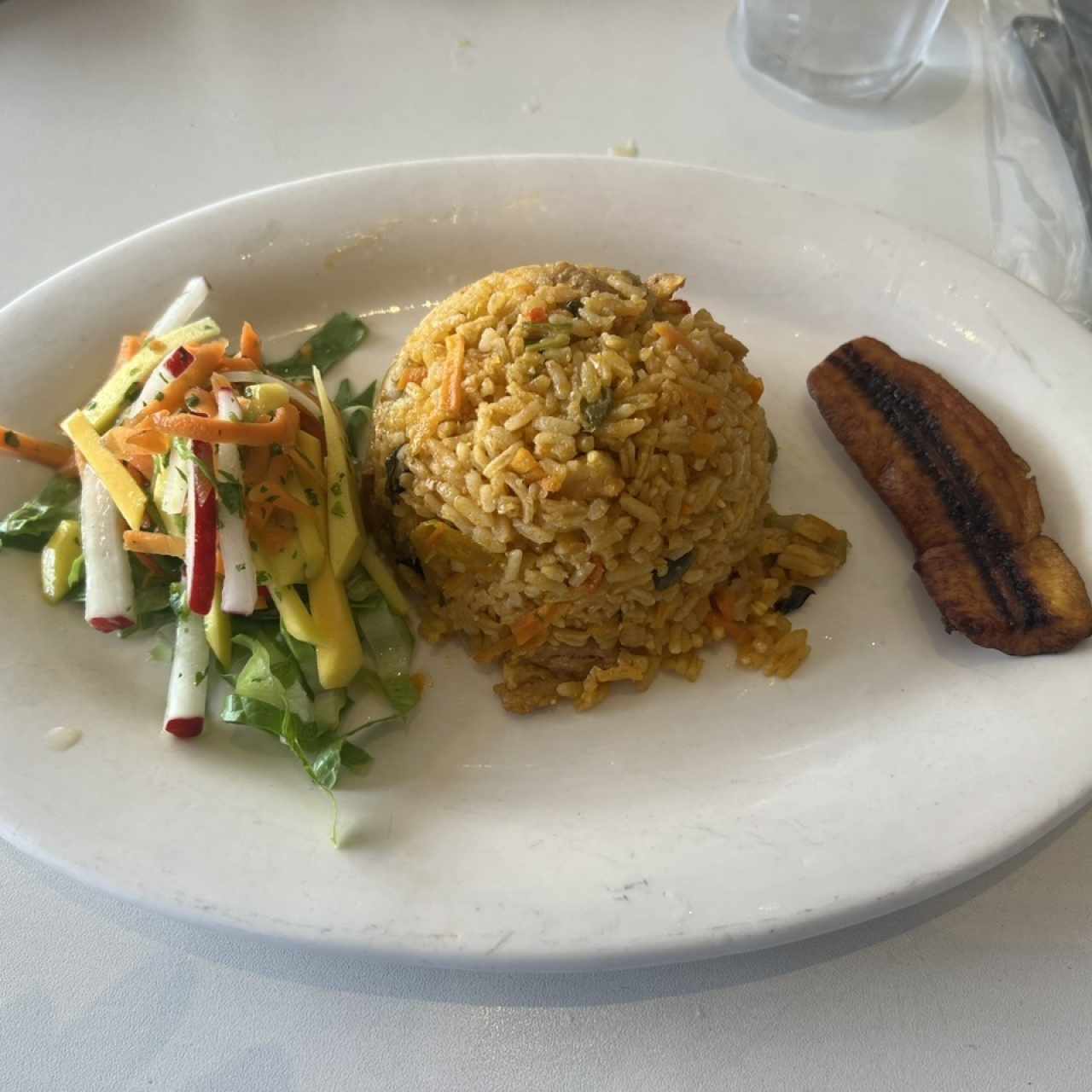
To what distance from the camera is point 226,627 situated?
163 centimetres

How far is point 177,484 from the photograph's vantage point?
1617 mm

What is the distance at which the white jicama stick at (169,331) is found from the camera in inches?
67.1

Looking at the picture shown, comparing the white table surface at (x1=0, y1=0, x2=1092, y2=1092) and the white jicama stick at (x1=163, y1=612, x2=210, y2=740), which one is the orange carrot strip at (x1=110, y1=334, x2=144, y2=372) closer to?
the white table surface at (x1=0, y1=0, x2=1092, y2=1092)

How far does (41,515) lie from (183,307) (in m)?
0.55

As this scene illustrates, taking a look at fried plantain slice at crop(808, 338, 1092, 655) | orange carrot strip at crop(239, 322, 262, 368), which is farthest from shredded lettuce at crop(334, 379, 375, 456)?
fried plantain slice at crop(808, 338, 1092, 655)

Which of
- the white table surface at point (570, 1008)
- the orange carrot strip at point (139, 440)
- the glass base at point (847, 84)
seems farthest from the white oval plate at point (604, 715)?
the glass base at point (847, 84)

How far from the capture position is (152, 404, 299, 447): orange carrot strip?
155 cm

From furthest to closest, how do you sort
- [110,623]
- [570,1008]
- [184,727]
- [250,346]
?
[250,346] → [110,623] → [184,727] → [570,1008]

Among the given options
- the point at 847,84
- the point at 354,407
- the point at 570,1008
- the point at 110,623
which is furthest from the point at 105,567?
the point at 847,84

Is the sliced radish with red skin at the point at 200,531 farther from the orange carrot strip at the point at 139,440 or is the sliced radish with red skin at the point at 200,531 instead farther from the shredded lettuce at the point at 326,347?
the shredded lettuce at the point at 326,347

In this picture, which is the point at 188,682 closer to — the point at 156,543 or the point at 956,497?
the point at 156,543

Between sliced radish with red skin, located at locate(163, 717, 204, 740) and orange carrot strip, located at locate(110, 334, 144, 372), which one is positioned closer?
sliced radish with red skin, located at locate(163, 717, 204, 740)

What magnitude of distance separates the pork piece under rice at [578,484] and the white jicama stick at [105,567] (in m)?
0.48

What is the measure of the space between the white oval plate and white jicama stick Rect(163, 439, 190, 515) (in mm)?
295
